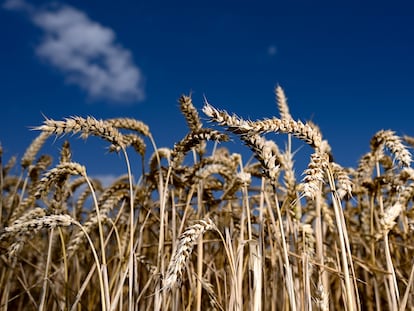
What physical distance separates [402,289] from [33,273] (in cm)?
304

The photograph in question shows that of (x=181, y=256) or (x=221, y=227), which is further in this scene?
(x=221, y=227)

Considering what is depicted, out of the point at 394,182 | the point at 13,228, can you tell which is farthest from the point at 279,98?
the point at 13,228

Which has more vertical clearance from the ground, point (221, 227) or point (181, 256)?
point (221, 227)

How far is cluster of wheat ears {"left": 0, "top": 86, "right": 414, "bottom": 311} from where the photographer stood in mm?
1603

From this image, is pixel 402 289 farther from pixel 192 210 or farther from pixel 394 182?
pixel 192 210

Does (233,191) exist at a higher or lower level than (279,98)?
lower

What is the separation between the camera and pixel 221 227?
3.06 meters

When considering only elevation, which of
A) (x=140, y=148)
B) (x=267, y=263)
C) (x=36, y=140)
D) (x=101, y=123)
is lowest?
(x=267, y=263)

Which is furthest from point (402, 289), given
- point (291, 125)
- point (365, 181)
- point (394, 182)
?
point (291, 125)

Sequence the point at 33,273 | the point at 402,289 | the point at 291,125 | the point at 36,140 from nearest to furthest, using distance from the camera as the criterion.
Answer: the point at 291,125 → the point at 402,289 → the point at 36,140 → the point at 33,273

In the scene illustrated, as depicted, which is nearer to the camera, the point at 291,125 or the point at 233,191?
the point at 291,125

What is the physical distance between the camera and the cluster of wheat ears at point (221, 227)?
1603 mm

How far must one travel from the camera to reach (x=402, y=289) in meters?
3.26

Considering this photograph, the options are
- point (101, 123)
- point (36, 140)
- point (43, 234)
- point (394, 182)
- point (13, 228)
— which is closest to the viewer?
point (13, 228)
